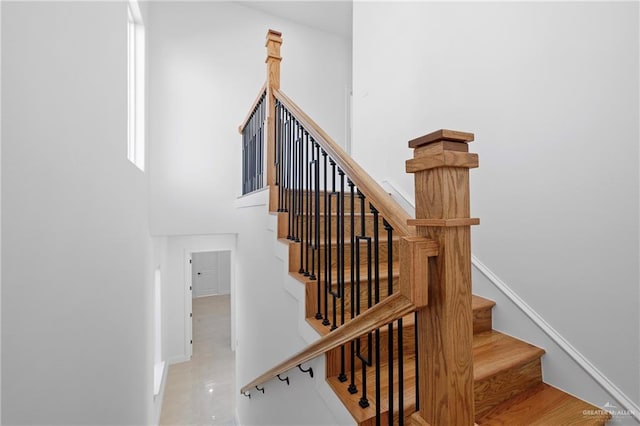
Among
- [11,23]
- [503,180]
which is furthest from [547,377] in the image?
[11,23]

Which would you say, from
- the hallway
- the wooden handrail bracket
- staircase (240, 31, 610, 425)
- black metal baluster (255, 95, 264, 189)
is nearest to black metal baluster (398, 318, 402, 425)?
staircase (240, 31, 610, 425)

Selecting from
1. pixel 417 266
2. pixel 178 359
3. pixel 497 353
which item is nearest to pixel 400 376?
pixel 417 266

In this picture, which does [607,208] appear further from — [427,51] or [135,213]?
[135,213]

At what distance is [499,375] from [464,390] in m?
0.88

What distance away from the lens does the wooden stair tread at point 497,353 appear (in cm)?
149

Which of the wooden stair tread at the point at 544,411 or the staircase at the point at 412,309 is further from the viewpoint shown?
the wooden stair tread at the point at 544,411

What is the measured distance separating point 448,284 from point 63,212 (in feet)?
5.07

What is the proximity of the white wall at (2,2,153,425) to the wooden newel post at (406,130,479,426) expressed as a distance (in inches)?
51.0

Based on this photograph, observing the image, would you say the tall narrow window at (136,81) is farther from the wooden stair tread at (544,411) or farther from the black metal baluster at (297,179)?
the wooden stair tread at (544,411)

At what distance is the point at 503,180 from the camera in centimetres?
202

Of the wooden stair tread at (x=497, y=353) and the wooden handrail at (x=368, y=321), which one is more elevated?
the wooden handrail at (x=368, y=321)

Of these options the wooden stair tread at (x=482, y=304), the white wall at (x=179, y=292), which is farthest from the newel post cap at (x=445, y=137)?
the white wall at (x=179, y=292)

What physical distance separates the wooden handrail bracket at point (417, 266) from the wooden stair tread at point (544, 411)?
98 cm

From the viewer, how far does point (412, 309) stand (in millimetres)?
809
